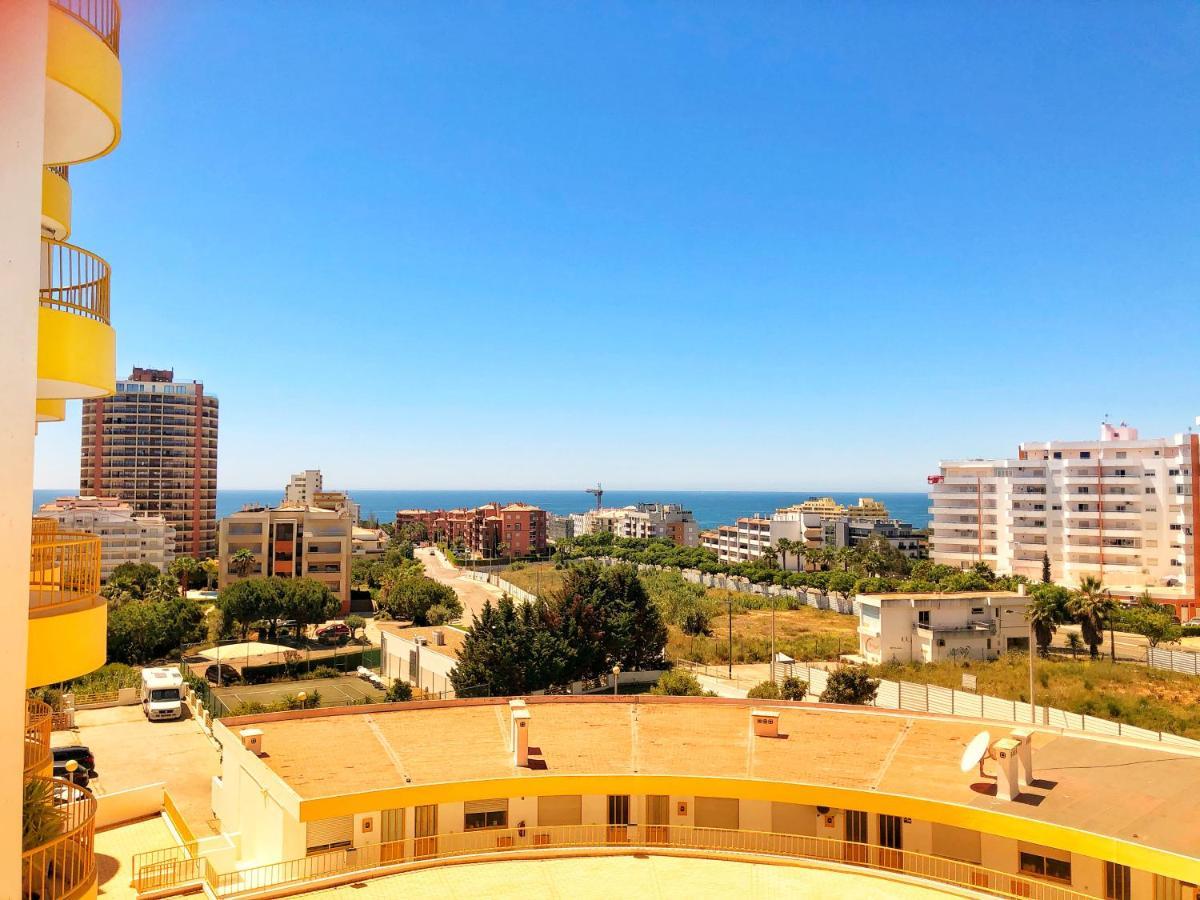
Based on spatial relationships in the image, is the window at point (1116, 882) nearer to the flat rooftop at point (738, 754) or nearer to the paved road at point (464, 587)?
the flat rooftop at point (738, 754)

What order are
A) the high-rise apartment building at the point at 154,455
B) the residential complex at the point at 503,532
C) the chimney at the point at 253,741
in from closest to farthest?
the chimney at the point at 253,741
the high-rise apartment building at the point at 154,455
the residential complex at the point at 503,532

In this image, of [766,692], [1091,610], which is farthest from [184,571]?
[1091,610]

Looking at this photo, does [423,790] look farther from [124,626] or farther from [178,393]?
[178,393]

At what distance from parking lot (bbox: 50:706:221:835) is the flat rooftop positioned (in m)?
8.38

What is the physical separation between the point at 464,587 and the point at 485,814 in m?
80.0

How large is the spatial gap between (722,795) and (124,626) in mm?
50017

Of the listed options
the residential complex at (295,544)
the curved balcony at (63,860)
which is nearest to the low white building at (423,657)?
the residential complex at (295,544)

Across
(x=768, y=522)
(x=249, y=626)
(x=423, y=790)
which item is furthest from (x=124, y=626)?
(x=768, y=522)

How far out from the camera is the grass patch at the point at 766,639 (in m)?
57.5

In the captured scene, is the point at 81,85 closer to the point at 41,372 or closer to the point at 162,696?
the point at 41,372

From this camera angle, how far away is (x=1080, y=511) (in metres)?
93.0

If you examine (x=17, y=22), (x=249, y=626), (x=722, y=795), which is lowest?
(x=249, y=626)

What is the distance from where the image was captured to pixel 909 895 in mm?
16844

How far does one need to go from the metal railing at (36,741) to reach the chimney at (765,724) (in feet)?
60.9
